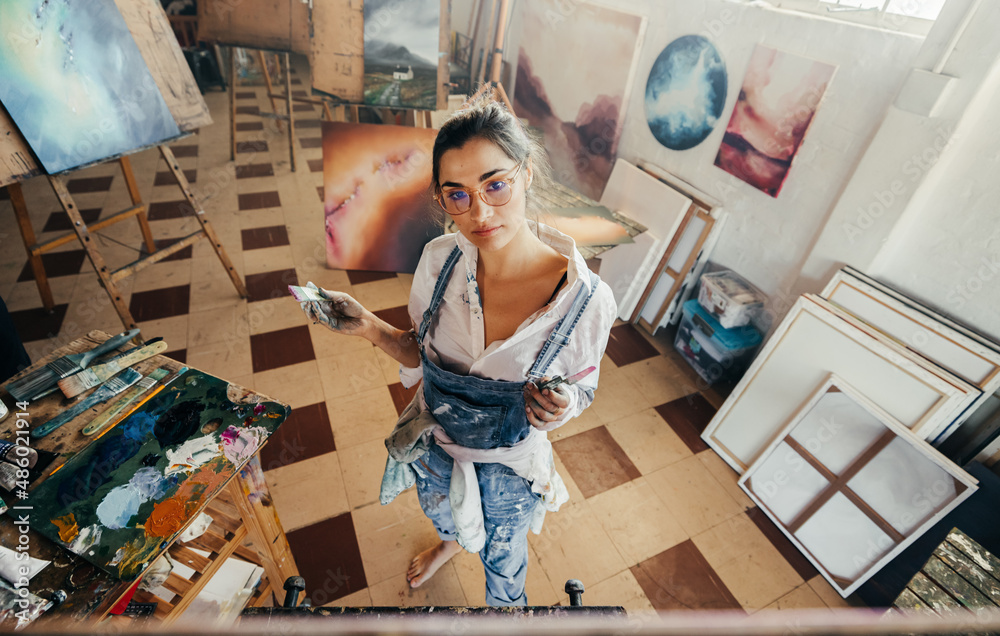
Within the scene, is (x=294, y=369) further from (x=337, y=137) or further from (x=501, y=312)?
(x=501, y=312)

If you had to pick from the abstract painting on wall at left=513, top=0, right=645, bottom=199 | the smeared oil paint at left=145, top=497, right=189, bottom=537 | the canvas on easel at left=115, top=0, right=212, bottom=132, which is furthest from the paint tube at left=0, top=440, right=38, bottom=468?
the abstract painting on wall at left=513, top=0, right=645, bottom=199

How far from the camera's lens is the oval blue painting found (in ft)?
9.09

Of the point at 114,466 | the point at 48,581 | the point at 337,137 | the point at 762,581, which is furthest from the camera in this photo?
the point at 337,137

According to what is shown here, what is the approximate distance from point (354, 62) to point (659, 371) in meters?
3.33

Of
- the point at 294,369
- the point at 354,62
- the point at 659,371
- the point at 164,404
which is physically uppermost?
the point at 354,62

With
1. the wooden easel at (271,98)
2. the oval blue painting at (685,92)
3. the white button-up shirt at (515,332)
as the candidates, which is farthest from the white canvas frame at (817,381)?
the wooden easel at (271,98)

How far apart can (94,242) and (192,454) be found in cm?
217

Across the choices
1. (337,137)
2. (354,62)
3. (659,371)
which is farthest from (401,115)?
(659,371)

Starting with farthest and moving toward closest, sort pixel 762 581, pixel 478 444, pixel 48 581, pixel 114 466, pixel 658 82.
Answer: pixel 658 82 → pixel 762 581 → pixel 478 444 → pixel 114 466 → pixel 48 581

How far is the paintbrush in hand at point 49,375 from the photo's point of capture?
4.38 feet

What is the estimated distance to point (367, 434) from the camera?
254cm

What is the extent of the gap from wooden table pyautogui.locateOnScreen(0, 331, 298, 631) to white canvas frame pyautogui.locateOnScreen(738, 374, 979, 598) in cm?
232

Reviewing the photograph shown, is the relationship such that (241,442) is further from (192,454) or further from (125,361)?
(125,361)

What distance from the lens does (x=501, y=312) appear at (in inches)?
50.5
